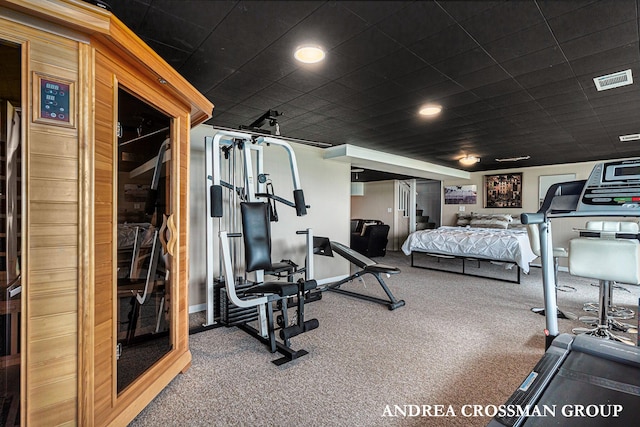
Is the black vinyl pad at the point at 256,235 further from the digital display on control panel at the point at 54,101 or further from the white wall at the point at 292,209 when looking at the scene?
the digital display on control panel at the point at 54,101

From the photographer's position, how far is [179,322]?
215 centimetres

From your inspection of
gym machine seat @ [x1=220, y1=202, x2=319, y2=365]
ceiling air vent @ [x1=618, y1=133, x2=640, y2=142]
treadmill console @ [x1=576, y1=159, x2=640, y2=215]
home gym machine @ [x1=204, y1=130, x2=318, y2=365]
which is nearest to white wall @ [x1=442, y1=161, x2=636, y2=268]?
ceiling air vent @ [x1=618, y1=133, x2=640, y2=142]

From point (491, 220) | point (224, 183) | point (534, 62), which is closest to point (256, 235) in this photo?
point (224, 183)

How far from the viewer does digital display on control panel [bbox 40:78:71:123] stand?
1259mm

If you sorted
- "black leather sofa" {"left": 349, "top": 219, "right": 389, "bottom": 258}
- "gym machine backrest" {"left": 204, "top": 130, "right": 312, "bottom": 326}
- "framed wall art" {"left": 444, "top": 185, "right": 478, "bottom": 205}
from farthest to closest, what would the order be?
"framed wall art" {"left": 444, "top": 185, "right": 478, "bottom": 205}
"black leather sofa" {"left": 349, "top": 219, "right": 389, "bottom": 258}
"gym machine backrest" {"left": 204, "top": 130, "right": 312, "bottom": 326}

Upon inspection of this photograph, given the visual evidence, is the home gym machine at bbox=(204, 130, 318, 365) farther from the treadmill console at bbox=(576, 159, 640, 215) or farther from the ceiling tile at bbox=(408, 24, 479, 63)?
the treadmill console at bbox=(576, 159, 640, 215)

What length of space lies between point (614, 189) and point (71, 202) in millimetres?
3164

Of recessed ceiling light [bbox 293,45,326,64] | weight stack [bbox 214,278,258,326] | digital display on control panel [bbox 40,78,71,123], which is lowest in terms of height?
weight stack [bbox 214,278,258,326]

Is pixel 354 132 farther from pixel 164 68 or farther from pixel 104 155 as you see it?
pixel 104 155

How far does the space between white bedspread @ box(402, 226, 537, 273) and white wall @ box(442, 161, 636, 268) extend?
1312 mm

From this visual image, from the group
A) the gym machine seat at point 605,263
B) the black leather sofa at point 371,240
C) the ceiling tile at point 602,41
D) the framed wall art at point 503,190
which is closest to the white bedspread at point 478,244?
the black leather sofa at point 371,240

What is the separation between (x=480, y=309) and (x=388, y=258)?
157 inches

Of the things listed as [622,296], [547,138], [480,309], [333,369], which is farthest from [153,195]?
[622,296]

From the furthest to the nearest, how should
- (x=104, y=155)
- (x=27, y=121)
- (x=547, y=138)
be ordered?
(x=547, y=138)
(x=104, y=155)
(x=27, y=121)
